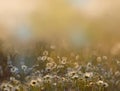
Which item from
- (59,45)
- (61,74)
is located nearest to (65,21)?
(59,45)

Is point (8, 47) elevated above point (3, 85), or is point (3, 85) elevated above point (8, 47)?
point (8, 47)

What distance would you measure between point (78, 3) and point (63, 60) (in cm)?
28

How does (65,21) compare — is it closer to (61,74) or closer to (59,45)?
(59,45)

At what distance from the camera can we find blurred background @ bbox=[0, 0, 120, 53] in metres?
1.39

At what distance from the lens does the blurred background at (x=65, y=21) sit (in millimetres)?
1386

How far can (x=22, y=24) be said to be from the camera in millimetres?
1387

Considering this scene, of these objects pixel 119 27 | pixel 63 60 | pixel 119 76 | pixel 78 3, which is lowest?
pixel 119 76

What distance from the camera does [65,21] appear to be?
1.39 meters

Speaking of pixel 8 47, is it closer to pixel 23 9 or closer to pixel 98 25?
pixel 23 9

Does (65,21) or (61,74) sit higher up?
(65,21)

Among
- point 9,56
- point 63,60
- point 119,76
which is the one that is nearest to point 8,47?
point 9,56

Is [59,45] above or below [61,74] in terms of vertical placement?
above

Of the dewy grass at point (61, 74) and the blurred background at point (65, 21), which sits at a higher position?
the blurred background at point (65, 21)

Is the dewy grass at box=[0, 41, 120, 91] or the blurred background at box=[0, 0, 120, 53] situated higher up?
the blurred background at box=[0, 0, 120, 53]
